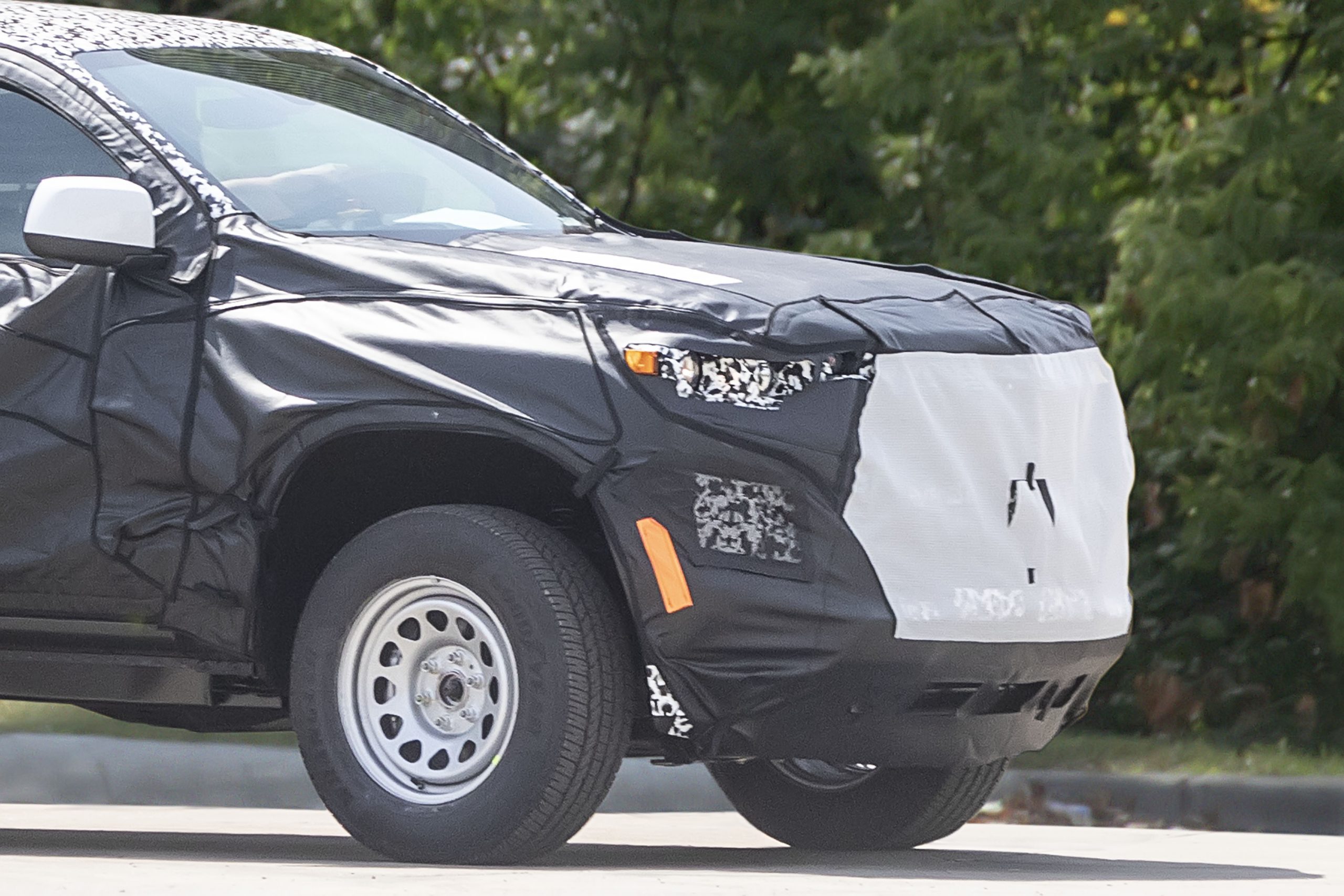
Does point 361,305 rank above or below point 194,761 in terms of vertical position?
above

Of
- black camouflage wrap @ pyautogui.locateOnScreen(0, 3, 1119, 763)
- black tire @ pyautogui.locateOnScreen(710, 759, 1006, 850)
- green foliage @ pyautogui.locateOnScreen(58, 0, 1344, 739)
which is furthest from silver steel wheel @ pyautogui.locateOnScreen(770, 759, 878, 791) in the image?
green foliage @ pyautogui.locateOnScreen(58, 0, 1344, 739)

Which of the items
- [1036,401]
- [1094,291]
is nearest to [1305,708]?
[1094,291]

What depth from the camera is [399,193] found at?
6469mm

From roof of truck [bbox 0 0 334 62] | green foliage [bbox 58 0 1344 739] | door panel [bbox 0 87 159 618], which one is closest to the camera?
door panel [bbox 0 87 159 618]

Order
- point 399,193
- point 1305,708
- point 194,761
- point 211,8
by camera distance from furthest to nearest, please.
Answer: point 211,8
point 1305,708
point 194,761
point 399,193

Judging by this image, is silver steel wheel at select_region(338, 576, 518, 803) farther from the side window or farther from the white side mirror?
the side window

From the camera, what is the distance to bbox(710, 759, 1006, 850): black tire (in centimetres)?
682

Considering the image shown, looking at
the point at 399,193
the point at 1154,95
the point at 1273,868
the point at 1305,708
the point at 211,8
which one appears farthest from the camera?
the point at 211,8

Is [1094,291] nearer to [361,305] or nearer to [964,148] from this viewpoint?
[964,148]

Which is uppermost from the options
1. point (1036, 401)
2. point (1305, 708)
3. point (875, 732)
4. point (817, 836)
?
point (1036, 401)

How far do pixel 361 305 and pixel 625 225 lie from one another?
166 centimetres

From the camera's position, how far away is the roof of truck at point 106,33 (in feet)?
21.2

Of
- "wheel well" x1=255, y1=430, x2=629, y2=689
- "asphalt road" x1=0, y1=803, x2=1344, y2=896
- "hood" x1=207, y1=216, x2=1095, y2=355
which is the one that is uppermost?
"hood" x1=207, y1=216, x2=1095, y2=355

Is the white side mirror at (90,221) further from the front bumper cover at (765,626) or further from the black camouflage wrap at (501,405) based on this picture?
the front bumper cover at (765,626)
